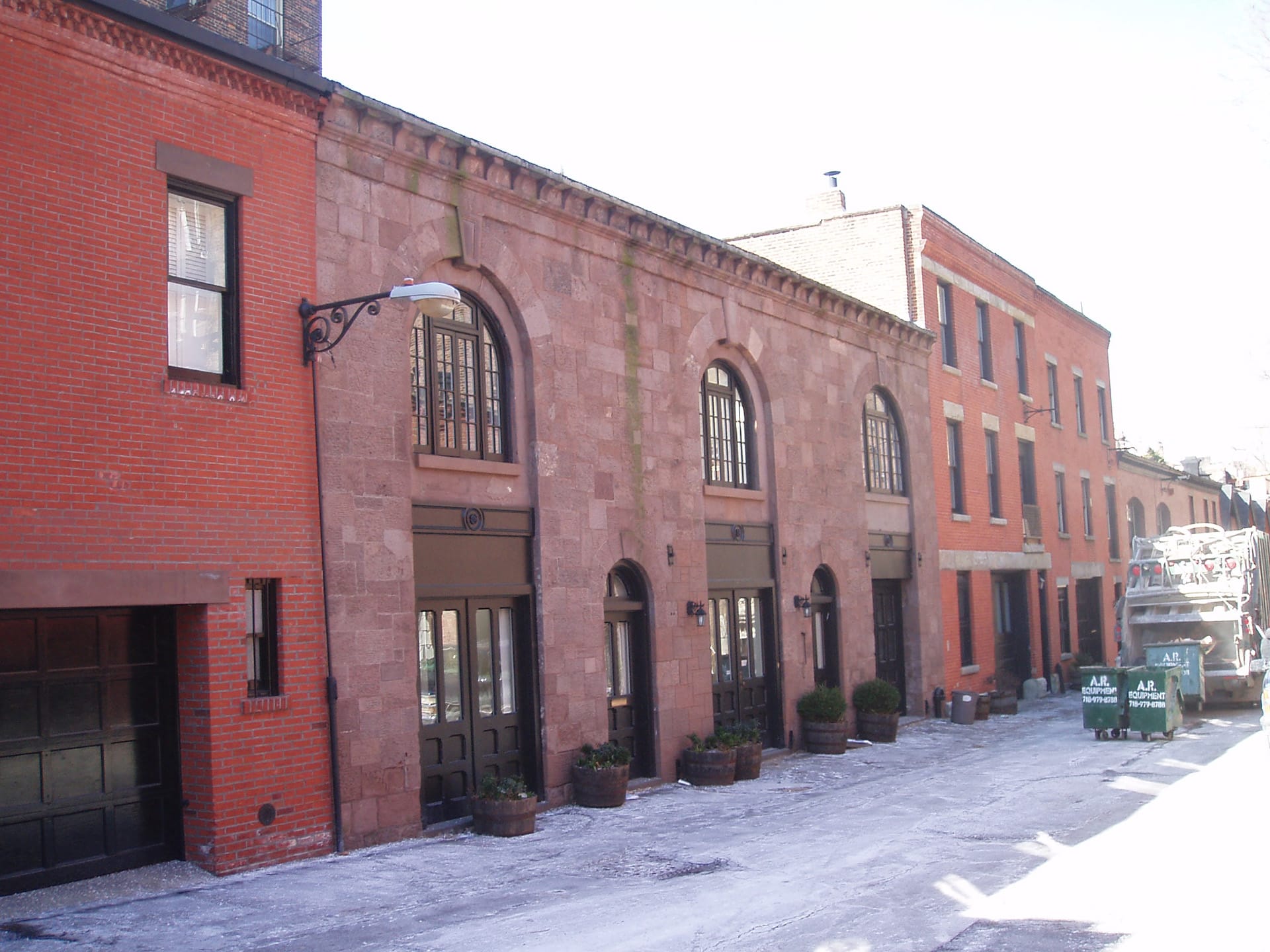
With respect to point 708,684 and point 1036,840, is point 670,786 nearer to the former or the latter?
point 708,684

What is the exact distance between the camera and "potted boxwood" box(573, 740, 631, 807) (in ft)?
46.3

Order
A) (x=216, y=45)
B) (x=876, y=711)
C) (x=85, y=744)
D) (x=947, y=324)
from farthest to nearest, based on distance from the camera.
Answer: (x=947, y=324), (x=876, y=711), (x=216, y=45), (x=85, y=744)

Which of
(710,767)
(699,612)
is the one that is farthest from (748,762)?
(699,612)

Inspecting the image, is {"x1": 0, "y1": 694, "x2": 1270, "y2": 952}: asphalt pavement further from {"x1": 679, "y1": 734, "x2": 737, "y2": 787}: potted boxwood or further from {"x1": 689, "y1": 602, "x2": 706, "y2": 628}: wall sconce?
{"x1": 689, "y1": 602, "x2": 706, "y2": 628}: wall sconce

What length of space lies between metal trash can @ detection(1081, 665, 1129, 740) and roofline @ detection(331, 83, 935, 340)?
7611 mm

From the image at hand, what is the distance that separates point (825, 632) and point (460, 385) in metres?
9.68

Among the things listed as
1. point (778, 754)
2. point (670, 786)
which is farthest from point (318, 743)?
point (778, 754)

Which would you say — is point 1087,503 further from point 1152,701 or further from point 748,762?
point 748,762

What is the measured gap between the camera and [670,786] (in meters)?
15.9

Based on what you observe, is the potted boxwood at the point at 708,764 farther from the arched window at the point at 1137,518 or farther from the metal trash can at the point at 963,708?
the arched window at the point at 1137,518

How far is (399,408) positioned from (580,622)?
378cm

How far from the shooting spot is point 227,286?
1125 cm

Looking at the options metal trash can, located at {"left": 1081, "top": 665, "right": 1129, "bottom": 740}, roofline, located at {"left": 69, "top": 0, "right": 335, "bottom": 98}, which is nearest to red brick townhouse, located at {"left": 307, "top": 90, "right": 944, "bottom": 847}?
roofline, located at {"left": 69, "top": 0, "right": 335, "bottom": 98}

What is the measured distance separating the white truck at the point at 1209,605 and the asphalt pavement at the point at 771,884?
7.55 m
